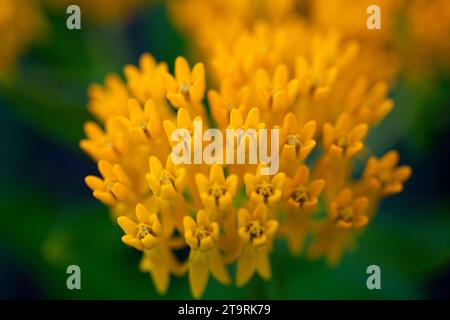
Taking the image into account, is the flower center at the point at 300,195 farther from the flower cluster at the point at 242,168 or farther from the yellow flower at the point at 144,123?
the yellow flower at the point at 144,123

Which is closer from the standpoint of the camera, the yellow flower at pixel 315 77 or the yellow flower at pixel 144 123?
the yellow flower at pixel 144 123

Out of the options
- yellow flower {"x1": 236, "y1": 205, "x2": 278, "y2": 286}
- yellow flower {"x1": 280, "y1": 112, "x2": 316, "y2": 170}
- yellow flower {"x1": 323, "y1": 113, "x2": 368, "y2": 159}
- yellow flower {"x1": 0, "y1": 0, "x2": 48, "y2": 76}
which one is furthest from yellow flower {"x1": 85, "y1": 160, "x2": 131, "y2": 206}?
yellow flower {"x1": 0, "y1": 0, "x2": 48, "y2": 76}

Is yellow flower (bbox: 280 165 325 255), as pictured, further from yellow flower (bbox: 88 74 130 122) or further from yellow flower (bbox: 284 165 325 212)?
yellow flower (bbox: 88 74 130 122)

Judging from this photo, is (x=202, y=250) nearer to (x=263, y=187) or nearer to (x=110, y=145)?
(x=263, y=187)

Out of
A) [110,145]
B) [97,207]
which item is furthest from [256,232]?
[97,207]

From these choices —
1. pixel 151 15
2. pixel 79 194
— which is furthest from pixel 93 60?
pixel 79 194

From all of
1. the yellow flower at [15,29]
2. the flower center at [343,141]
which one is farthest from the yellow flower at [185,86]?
the yellow flower at [15,29]

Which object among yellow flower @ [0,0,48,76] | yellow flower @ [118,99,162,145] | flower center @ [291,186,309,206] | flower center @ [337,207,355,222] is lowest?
flower center @ [337,207,355,222]

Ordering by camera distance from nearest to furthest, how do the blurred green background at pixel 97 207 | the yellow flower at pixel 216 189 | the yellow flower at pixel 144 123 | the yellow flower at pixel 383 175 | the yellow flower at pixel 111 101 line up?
the yellow flower at pixel 216 189
the yellow flower at pixel 144 123
the yellow flower at pixel 383 175
the yellow flower at pixel 111 101
the blurred green background at pixel 97 207
